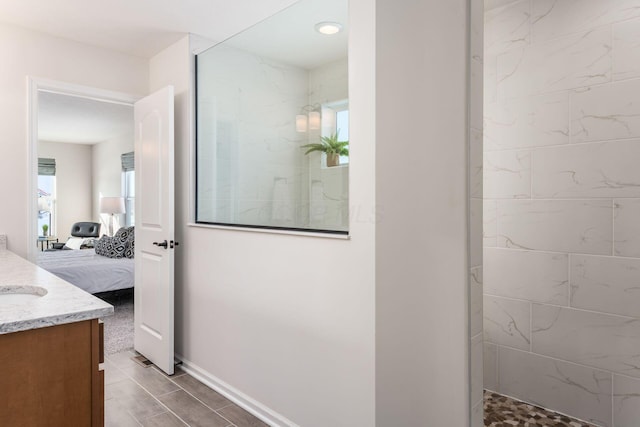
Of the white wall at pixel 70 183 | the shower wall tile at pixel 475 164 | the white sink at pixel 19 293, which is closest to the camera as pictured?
the shower wall tile at pixel 475 164

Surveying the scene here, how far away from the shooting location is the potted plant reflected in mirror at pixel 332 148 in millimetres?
1832

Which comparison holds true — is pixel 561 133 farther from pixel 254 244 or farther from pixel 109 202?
pixel 109 202

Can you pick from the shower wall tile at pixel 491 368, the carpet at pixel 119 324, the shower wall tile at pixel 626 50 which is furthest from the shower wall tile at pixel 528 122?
the carpet at pixel 119 324

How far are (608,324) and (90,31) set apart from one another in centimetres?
359

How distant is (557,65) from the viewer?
2.08m

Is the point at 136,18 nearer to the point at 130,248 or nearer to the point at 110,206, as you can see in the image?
the point at 130,248

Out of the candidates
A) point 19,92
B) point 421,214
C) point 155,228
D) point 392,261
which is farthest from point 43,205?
point 421,214

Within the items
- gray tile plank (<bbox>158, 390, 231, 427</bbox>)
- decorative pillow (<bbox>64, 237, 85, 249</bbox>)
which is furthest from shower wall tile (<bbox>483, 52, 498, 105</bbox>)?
decorative pillow (<bbox>64, 237, 85, 249</bbox>)

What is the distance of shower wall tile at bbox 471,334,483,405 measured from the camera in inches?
57.9

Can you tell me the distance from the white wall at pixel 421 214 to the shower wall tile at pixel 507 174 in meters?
0.91

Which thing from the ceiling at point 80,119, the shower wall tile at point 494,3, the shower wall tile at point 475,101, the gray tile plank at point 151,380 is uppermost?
the ceiling at point 80,119

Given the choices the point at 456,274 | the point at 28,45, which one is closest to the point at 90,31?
the point at 28,45

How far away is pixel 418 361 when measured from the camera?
162cm

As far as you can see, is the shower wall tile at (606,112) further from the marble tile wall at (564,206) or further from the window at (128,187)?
the window at (128,187)
